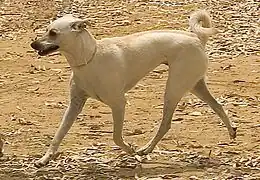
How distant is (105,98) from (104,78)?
6.1 inches

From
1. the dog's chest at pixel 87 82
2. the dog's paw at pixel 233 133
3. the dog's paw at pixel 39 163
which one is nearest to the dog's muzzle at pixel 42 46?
the dog's chest at pixel 87 82

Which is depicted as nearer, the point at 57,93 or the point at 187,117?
the point at 187,117

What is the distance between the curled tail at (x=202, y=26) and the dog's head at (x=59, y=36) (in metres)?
1.08

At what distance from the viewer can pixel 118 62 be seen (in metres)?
5.82

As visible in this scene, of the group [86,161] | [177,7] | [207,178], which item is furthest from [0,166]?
[177,7]

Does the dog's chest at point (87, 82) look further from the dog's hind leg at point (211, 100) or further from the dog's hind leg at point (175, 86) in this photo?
the dog's hind leg at point (211, 100)

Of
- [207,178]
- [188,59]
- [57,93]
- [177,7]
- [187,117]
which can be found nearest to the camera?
[207,178]

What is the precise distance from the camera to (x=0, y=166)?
6.07 m

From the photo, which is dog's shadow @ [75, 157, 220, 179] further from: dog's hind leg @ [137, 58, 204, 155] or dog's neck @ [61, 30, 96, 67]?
dog's neck @ [61, 30, 96, 67]

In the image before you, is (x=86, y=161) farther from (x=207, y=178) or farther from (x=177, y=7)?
(x=177, y=7)

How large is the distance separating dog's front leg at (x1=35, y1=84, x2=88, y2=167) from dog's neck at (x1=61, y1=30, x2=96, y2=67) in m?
0.24

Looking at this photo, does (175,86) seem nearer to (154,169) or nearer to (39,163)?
(154,169)

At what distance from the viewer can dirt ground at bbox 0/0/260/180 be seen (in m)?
5.88

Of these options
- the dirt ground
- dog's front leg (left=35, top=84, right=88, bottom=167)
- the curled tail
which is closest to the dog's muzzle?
dog's front leg (left=35, top=84, right=88, bottom=167)
